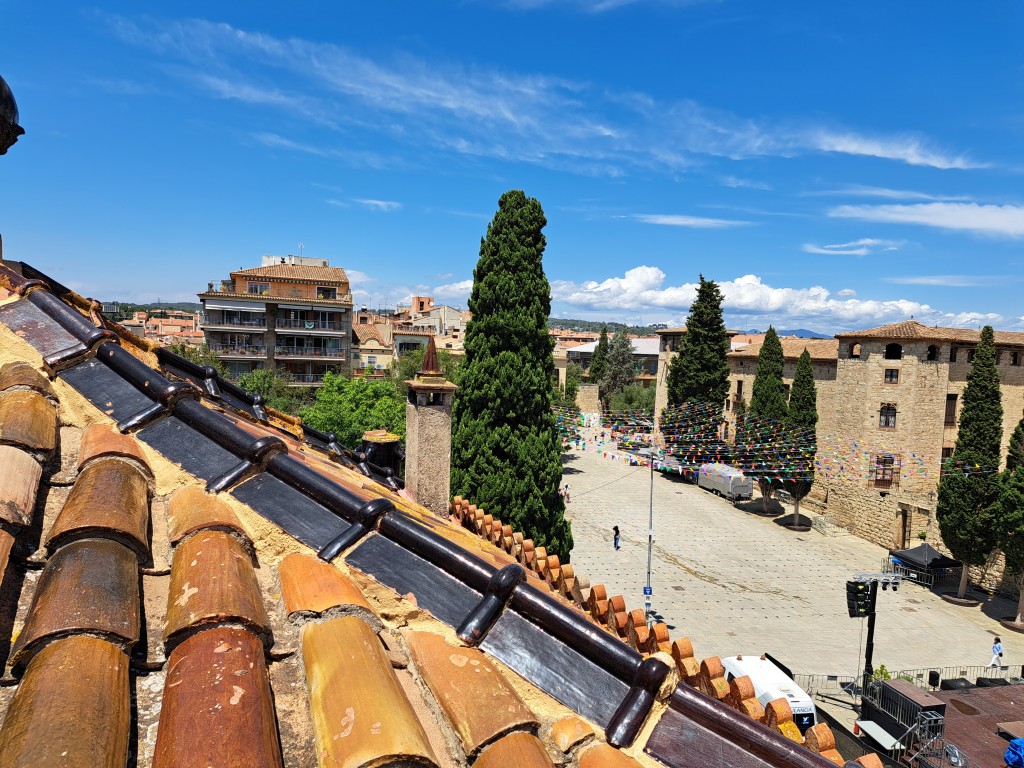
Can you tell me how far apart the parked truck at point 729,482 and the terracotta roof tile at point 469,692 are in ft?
94.6

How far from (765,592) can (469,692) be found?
19.5 m

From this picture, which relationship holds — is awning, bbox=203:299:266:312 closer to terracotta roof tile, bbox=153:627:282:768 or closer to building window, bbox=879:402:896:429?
building window, bbox=879:402:896:429

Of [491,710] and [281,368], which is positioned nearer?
[491,710]

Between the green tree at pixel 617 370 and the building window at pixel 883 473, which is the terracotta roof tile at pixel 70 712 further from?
the green tree at pixel 617 370

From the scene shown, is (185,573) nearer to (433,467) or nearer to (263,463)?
(263,463)

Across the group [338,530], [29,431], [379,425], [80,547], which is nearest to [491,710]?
[338,530]

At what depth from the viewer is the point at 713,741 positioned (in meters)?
1.78

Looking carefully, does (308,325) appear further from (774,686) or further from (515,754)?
(515,754)

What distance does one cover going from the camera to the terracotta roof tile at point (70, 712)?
3.57ft

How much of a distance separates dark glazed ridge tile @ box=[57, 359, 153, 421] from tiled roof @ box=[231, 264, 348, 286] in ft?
118

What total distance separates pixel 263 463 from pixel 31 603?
101cm

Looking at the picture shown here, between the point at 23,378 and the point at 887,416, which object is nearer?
the point at 23,378

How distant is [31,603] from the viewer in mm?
1658

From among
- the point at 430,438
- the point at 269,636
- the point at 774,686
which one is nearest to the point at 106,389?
the point at 269,636
